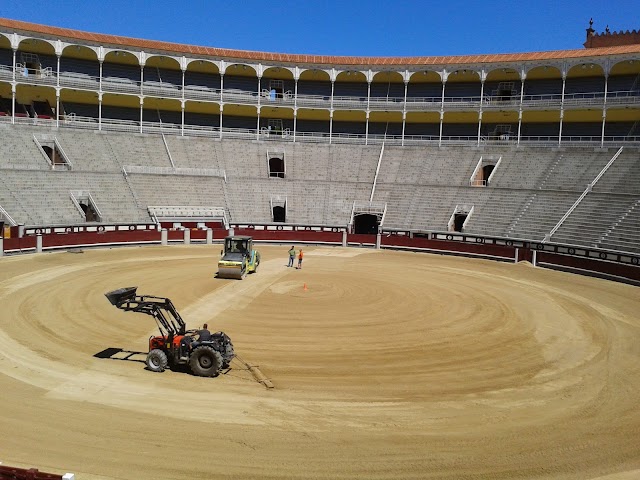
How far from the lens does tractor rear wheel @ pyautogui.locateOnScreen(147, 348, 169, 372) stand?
12.4 metres

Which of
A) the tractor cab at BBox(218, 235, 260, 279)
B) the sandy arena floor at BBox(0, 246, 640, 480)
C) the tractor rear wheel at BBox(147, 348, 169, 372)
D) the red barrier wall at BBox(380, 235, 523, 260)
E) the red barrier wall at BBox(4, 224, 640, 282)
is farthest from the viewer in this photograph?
the red barrier wall at BBox(380, 235, 523, 260)

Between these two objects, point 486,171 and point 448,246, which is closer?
point 448,246

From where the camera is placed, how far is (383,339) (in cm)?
1540

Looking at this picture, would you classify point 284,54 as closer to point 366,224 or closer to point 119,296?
point 366,224

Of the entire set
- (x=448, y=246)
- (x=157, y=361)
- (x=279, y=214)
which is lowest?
(x=157, y=361)

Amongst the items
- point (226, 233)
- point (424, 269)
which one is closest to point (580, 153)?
point (424, 269)

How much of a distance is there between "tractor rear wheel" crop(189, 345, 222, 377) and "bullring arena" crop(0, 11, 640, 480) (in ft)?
1.14

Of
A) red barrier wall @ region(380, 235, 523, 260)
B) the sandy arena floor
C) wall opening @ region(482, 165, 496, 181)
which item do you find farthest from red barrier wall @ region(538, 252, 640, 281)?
wall opening @ region(482, 165, 496, 181)

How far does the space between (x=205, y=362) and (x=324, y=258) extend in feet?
69.2

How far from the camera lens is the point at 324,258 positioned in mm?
33031

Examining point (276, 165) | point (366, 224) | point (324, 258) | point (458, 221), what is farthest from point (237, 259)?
point (276, 165)

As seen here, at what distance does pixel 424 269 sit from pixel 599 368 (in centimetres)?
1586

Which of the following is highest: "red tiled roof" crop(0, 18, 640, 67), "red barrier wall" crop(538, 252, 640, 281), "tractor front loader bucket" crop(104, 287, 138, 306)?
"red tiled roof" crop(0, 18, 640, 67)

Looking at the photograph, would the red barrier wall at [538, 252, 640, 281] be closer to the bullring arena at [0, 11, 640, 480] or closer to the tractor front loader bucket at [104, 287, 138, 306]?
the bullring arena at [0, 11, 640, 480]
